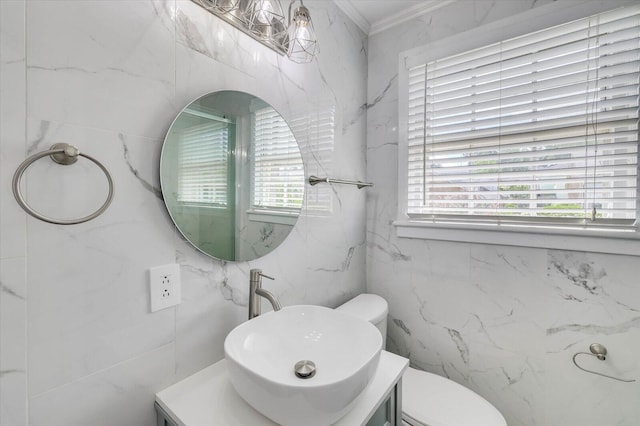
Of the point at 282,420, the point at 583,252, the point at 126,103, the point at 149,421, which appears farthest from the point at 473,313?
the point at 126,103

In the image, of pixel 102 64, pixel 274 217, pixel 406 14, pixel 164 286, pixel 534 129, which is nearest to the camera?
pixel 102 64

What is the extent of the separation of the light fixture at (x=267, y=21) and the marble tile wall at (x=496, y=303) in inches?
29.5

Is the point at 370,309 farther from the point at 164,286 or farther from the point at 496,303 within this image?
the point at 164,286

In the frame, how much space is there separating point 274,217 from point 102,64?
0.71 m

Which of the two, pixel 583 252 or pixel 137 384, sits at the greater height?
pixel 583 252

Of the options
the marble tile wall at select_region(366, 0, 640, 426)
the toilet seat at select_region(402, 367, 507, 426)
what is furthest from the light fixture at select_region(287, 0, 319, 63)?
the toilet seat at select_region(402, 367, 507, 426)

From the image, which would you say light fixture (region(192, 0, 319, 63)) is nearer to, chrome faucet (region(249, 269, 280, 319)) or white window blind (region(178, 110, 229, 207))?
white window blind (region(178, 110, 229, 207))

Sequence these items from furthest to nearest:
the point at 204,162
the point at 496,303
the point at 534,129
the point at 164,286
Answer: the point at 496,303, the point at 534,129, the point at 204,162, the point at 164,286

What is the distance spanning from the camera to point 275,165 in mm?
1206

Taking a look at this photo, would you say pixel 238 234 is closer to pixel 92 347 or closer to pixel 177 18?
pixel 92 347

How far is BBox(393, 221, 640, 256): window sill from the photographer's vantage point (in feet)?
3.70

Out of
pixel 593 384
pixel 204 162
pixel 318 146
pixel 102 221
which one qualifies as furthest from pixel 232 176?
pixel 593 384

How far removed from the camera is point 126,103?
761mm

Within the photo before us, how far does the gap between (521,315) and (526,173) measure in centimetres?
67
